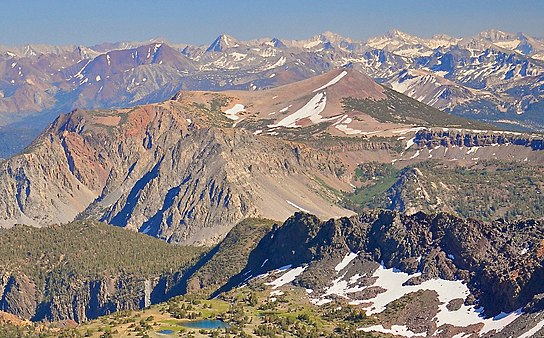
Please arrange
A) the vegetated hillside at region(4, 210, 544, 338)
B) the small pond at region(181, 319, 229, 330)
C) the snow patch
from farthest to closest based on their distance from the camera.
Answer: the snow patch < the small pond at region(181, 319, 229, 330) < the vegetated hillside at region(4, 210, 544, 338)

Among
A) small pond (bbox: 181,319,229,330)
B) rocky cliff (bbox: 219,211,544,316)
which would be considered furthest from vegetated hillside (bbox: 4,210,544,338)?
small pond (bbox: 181,319,229,330)

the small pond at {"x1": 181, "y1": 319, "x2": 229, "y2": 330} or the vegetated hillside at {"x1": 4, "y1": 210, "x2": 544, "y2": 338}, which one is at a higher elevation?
the vegetated hillside at {"x1": 4, "y1": 210, "x2": 544, "y2": 338}

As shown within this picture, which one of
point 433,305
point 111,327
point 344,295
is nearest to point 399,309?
point 433,305

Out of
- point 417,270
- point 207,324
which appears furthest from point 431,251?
point 207,324

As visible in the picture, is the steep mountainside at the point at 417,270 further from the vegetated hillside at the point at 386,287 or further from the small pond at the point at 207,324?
the small pond at the point at 207,324

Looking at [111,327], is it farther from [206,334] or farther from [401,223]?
[401,223]

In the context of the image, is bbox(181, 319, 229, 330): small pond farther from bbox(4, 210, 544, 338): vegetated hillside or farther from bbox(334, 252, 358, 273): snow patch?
bbox(334, 252, 358, 273): snow patch

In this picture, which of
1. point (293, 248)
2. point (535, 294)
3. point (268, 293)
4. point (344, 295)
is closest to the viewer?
point (535, 294)

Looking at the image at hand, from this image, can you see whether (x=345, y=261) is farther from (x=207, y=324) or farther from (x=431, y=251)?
(x=207, y=324)

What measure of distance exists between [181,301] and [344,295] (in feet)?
91.3

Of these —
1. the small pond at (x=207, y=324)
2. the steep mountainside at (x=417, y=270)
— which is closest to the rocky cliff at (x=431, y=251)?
the steep mountainside at (x=417, y=270)

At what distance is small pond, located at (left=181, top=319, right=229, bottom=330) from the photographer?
126m

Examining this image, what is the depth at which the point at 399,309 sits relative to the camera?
125 metres

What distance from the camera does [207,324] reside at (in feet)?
423
